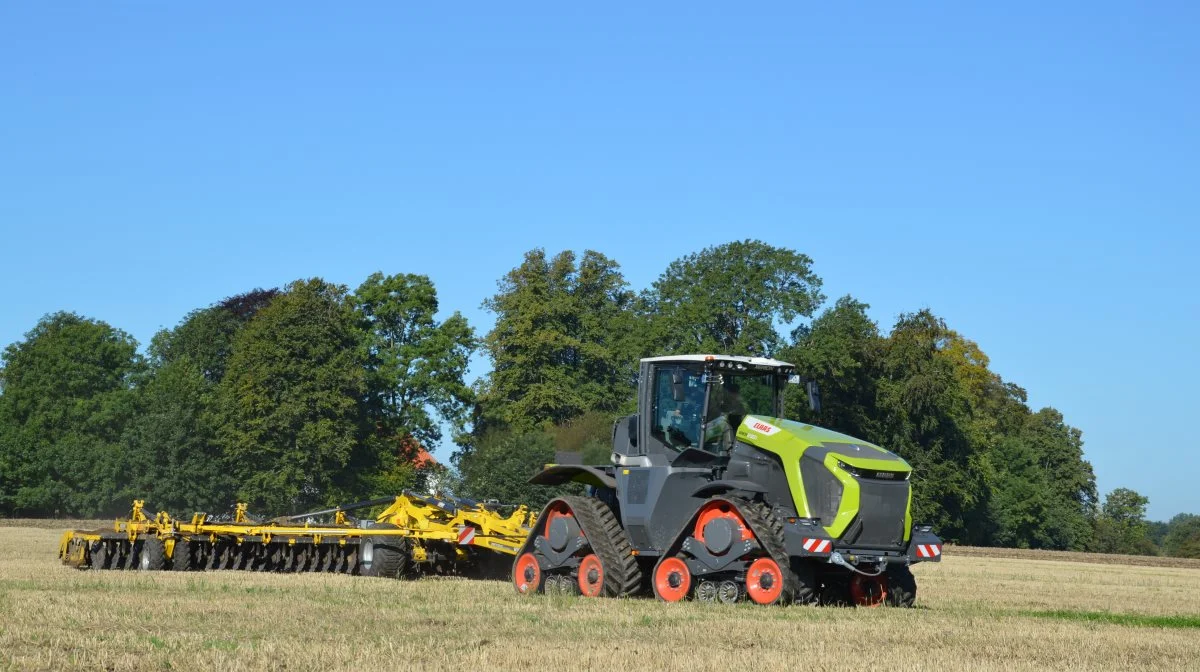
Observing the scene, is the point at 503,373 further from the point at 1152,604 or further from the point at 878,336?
the point at 1152,604

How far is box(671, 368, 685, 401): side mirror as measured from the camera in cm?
1672

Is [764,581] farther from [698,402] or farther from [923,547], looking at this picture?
[698,402]

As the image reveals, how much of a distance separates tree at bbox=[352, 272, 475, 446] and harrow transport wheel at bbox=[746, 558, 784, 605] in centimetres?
4846

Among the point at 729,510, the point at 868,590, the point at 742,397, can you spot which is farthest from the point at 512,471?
the point at 729,510

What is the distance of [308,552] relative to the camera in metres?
23.3

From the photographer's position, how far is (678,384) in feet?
54.9

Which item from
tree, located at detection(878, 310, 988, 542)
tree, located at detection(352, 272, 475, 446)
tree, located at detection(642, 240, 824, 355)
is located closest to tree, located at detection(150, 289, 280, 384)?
tree, located at detection(352, 272, 475, 446)

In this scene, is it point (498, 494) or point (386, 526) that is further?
point (498, 494)

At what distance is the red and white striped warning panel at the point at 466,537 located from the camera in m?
20.8

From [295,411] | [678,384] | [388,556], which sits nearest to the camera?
[678,384]

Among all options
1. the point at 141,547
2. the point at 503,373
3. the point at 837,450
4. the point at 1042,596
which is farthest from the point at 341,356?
the point at 837,450

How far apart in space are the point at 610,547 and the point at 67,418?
198 ft

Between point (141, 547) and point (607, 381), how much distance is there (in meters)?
42.6

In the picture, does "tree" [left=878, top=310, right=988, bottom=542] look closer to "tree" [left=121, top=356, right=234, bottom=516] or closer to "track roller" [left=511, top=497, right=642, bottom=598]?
"tree" [left=121, top=356, right=234, bottom=516]
